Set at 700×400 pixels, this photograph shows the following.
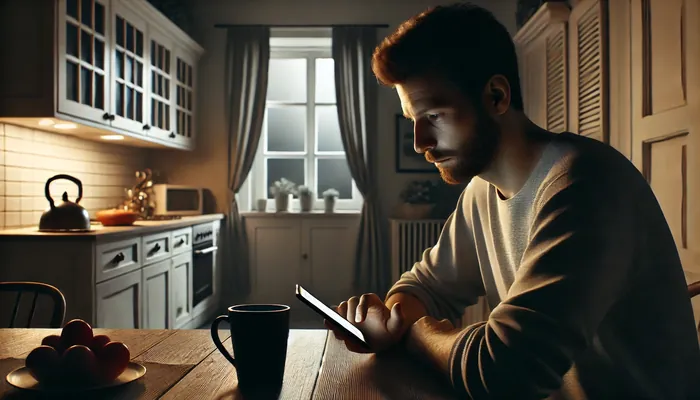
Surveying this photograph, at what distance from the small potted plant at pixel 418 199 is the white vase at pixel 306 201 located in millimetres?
773

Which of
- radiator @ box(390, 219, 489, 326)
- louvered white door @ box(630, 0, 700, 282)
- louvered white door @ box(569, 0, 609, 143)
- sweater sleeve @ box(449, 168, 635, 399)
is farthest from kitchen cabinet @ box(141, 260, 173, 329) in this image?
sweater sleeve @ box(449, 168, 635, 399)

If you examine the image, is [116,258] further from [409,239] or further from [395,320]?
[409,239]

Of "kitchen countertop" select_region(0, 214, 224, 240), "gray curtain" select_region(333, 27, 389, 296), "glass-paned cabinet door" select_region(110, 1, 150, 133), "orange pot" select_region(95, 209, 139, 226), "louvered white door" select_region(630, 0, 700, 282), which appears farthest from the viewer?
"gray curtain" select_region(333, 27, 389, 296)

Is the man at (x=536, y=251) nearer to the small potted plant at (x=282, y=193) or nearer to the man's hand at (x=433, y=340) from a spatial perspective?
the man's hand at (x=433, y=340)

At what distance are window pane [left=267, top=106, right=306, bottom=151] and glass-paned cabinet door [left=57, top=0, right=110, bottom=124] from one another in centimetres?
213

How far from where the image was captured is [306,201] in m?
5.35

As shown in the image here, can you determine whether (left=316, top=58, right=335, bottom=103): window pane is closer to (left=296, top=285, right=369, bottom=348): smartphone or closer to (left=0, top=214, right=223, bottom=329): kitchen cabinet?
(left=0, top=214, right=223, bottom=329): kitchen cabinet

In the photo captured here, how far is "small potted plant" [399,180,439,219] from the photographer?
16.5 feet

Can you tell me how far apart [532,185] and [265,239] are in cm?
443

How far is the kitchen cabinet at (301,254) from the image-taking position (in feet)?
17.4

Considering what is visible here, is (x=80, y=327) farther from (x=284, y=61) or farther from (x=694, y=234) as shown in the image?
(x=284, y=61)

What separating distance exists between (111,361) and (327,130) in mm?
4746

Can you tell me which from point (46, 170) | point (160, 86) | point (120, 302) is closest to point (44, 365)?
point (120, 302)

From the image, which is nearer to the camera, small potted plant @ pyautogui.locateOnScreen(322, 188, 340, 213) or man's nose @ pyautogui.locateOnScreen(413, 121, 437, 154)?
man's nose @ pyautogui.locateOnScreen(413, 121, 437, 154)
